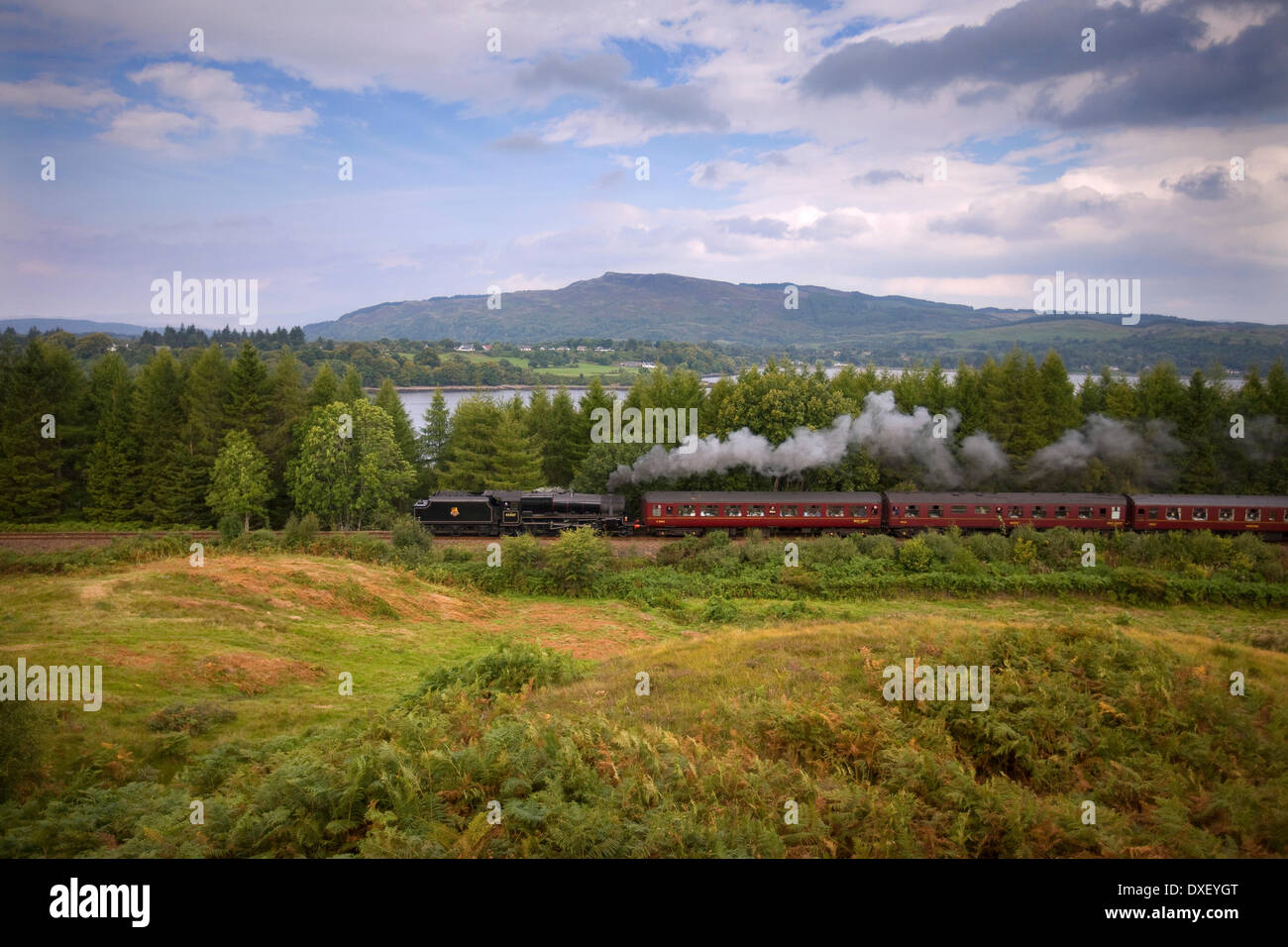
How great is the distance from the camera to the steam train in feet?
115

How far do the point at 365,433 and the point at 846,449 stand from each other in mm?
28774

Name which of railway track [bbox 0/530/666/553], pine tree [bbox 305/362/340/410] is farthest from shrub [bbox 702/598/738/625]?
pine tree [bbox 305/362/340/410]

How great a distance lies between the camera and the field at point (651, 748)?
821cm

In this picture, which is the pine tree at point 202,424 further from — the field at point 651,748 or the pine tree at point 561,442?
the field at point 651,748

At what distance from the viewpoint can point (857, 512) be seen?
119 ft

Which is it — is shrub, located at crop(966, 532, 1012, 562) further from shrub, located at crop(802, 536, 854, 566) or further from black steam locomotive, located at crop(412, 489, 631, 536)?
black steam locomotive, located at crop(412, 489, 631, 536)

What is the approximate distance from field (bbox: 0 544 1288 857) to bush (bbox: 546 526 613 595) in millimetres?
10591

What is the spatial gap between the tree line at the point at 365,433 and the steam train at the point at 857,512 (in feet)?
11.4

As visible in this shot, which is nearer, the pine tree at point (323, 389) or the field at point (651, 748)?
the field at point (651, 748)

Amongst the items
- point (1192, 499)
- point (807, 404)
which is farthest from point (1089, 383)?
point (807, 404)

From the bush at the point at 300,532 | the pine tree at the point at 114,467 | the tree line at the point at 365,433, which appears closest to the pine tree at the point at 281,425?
the tree line at the point at 365,433

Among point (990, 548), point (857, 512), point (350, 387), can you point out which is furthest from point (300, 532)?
point (990, 548)

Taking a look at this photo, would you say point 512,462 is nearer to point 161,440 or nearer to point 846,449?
point 846,449
